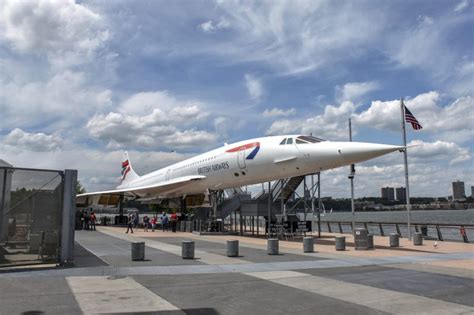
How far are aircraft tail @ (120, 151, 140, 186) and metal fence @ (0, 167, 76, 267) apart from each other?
38.2 metres

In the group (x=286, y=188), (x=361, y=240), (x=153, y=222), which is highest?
(x=286, y=188)

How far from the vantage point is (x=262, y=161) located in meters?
21.6

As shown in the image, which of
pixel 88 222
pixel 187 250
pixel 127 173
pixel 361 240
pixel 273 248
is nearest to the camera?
pixel 187 250

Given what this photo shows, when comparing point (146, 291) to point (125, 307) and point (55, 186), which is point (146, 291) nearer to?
point (125, 307)

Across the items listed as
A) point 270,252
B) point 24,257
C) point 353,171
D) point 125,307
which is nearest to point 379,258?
point 270,252

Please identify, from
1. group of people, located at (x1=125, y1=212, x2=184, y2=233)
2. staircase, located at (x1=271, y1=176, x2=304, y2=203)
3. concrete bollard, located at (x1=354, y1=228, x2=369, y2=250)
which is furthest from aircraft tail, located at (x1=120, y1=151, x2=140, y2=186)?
concrete bollard, located at (x1=354, y1=228, x2=369, y2=250)

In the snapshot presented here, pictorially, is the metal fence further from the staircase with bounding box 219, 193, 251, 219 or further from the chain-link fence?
the staircase with bounding box 219, 193, 251, 219

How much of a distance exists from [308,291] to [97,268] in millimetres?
5464

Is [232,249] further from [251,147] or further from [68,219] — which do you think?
[251,147]

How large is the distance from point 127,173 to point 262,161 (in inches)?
1300

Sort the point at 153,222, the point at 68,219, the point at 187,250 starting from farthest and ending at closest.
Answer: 1. the point at 153,222
2. the point at 187,250
3. the point at 68,219

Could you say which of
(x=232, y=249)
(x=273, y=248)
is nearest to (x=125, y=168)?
(x=273, y=248)

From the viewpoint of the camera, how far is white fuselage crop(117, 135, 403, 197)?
18.2m

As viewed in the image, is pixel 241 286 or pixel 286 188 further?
pixel 286 188
